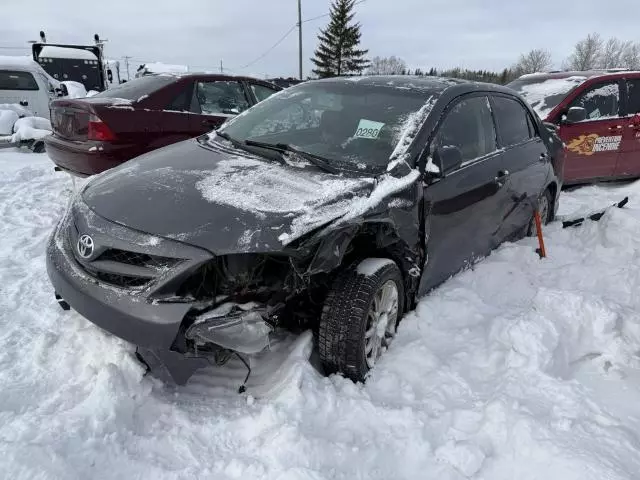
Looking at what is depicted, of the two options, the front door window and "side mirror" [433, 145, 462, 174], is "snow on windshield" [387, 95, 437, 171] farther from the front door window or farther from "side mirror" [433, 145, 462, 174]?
the front door window

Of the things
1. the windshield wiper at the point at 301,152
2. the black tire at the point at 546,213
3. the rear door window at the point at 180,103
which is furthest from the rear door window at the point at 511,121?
the rear door window at the point at 180,103

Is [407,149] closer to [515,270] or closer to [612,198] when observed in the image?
[515,270]

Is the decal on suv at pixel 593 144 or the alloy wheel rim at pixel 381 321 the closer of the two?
the alloy wheel rim at pixel 381 321

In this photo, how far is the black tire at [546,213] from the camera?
4866 mm

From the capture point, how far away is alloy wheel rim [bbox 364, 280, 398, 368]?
273 cm

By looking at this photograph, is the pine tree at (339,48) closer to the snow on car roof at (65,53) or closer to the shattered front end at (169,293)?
the snow on car roof at (65,53)

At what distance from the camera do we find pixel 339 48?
41.3 metres

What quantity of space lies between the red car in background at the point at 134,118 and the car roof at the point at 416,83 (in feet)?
6.86

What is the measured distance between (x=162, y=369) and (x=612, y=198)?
6.79 metres

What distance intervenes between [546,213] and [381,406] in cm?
360

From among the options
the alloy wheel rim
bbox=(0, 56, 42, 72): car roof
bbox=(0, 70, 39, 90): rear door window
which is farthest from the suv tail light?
bbox=(0, 56, 42, 72): car roof

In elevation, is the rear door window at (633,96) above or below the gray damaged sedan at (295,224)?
above

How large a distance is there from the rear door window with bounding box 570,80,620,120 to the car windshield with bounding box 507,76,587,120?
200 millimetres

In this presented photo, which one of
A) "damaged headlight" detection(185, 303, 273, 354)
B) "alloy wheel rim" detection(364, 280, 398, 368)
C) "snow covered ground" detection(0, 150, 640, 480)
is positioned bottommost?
"snow covered ground" detection(0, 150, 640, 480)
